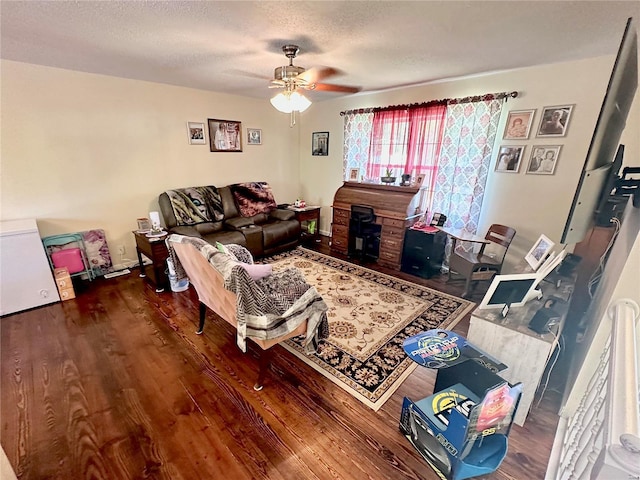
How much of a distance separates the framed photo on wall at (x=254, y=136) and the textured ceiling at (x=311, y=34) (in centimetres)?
165

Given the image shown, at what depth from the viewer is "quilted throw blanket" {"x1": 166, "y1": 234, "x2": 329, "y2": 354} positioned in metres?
1.71

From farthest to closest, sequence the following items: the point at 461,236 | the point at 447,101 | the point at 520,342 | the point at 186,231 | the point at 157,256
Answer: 1. the point at 186,231
2. the point at 447,101
3. the point at 461,236
4. the point at 157,256
5. the point at 520,342

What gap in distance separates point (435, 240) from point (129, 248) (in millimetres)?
A: 4181

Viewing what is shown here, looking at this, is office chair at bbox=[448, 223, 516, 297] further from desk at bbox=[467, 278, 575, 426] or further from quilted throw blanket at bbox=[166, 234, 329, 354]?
quilted throw blanket at bbox=[166, 234, 329, 354]

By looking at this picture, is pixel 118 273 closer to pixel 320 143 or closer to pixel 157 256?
pixel 157 256

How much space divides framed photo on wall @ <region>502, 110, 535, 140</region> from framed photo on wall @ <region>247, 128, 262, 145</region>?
12.1ft

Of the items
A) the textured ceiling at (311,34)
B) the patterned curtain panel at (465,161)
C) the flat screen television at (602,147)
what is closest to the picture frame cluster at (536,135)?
the patterned curtain panel at (465,161)

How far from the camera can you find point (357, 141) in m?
4.48

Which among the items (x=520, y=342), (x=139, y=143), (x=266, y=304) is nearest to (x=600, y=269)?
(x=520, y=342)

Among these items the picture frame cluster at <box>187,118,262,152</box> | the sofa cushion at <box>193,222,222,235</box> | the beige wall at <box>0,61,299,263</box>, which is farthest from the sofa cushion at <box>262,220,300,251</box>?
the picture frame cluster at <box>187,118,262,152</box>

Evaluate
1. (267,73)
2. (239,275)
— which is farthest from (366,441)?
(267,73)

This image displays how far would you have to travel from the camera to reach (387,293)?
319 cm

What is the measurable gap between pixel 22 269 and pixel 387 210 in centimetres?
416

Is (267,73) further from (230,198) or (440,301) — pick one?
(440,301)
